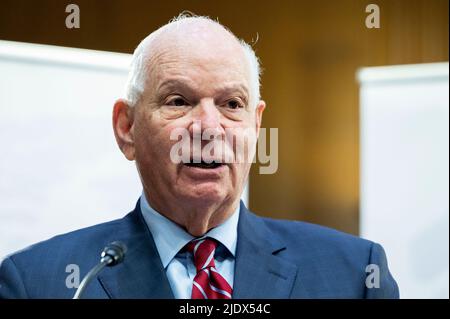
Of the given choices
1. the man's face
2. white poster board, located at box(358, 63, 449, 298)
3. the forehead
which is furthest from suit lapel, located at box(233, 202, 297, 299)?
white poster board, located at box(358, 63, 449, 298)

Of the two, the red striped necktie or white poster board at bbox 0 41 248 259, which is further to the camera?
white poster board at bbox 0 41 248 259

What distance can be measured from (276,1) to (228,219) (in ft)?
2.17

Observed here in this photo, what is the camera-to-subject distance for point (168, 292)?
1429mm

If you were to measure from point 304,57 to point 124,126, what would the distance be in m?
0.60

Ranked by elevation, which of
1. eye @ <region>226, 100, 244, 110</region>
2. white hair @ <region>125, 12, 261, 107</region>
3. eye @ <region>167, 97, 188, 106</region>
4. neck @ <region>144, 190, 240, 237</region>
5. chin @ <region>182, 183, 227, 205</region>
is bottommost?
neck @ <region>144, 190, 240, 237</region>

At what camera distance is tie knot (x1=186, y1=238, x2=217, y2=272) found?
1430 millimetres

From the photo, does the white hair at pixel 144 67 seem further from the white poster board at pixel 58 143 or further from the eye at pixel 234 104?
the white poster board at pixel 58 143

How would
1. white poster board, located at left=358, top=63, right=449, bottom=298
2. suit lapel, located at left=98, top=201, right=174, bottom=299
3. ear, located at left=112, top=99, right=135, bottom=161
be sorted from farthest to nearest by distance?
white poster board, located at left=358, top=63, right=449, bottom=298 < ear, located at left=112, top=99, right=135, bottom=161 < suit lapel, located at left=98, top=201, right=174, bottom=299

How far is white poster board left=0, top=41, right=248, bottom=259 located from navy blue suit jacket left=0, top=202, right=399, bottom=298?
196 mm

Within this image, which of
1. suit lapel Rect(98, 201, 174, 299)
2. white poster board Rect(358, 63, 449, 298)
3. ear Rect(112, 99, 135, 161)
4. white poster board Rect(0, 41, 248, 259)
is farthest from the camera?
white poster board Rect(358, 63, 449, 298)

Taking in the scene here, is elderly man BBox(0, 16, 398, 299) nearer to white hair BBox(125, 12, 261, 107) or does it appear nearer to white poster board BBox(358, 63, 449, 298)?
white hair BBox(125, 12, 261, 107)

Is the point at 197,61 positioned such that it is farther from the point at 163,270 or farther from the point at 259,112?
the point at 163,270
